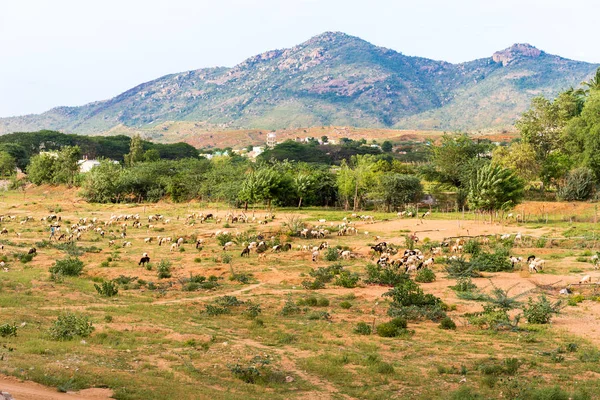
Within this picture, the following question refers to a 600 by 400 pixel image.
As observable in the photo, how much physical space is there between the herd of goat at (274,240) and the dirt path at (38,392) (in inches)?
759

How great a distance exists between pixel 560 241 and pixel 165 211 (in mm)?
41057

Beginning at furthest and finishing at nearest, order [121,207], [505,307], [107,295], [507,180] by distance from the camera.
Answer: [121,207] < [507,180] < [107,295] < [505,307]

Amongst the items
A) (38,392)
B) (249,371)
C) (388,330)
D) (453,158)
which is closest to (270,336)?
(388,330)

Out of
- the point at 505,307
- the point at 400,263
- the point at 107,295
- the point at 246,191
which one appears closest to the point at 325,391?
the point at 505,307

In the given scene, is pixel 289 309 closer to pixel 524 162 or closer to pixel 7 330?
pixel 7 330

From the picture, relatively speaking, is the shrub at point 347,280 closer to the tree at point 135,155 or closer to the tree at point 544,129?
the tree at point 544,129

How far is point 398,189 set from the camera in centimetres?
5950

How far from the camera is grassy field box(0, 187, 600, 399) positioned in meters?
12.4

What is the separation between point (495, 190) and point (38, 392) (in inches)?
1533

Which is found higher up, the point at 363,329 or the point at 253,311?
the point at 253,311

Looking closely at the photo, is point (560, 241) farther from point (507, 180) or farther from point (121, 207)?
point (121, 207)

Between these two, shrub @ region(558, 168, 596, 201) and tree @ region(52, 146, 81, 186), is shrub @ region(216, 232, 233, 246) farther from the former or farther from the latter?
tree @ region(52, 146, 81, 186)

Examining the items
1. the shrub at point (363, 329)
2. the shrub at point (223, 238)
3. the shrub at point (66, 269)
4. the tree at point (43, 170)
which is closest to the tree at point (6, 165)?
the tree at point (43, 170)

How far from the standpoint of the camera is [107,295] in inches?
875
